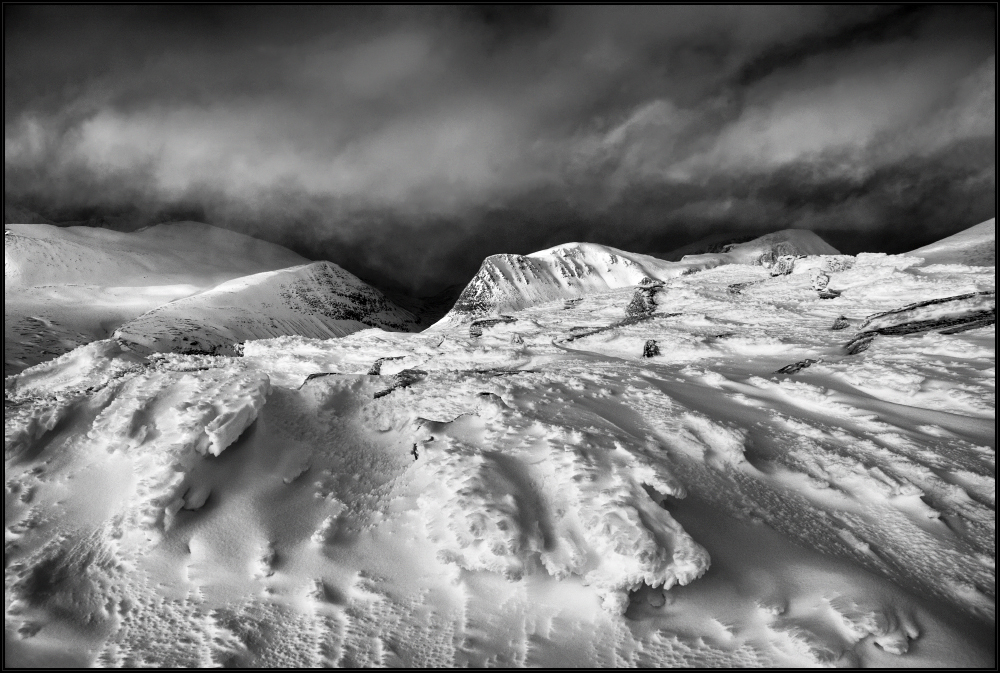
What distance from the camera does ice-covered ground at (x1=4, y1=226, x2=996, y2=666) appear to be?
5156mm

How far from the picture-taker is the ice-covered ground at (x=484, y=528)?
5156 mm

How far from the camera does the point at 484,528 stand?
6008 mm

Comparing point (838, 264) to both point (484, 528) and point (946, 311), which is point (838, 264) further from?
point (484, 528)

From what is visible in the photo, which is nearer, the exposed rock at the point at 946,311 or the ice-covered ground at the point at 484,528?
the ice-covered ground at the point at 484,528

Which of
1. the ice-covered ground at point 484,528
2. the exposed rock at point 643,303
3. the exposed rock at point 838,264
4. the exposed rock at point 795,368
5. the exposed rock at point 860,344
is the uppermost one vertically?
the exposed rock at point 838,264

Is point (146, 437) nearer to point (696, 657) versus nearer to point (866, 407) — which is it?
point (696, 657)

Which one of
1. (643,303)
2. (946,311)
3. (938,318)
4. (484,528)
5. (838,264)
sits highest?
(838,264)

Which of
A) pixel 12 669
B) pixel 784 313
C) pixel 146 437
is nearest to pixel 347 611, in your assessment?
pixel 12 669

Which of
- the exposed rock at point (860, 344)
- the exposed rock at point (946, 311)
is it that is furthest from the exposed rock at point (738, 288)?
the exposed rock at point (860, 344)

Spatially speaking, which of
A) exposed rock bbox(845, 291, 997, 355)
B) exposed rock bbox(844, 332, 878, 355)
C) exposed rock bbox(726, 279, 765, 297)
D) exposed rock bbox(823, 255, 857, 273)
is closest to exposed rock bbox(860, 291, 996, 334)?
exposed rock bbox(845, 291, 997, 355)

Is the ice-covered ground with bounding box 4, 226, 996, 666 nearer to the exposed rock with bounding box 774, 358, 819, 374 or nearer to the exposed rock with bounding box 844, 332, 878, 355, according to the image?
the exposed rock with bounding box 774, 358, 819, 374

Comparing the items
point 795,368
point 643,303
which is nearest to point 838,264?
point 643,303

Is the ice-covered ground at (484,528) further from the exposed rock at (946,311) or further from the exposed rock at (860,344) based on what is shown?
the exposed rock at (946,311)

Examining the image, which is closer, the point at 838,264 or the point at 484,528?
the point at 484,528
